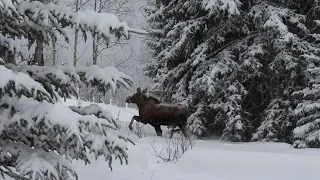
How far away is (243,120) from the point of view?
12008mm

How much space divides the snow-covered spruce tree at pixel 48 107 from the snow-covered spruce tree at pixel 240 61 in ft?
24.2

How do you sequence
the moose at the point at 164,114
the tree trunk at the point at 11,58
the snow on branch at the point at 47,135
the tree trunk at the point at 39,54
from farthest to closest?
the moose at the point at 164,114 → the tree trunk at the point at 39,54 → the tree trunk at the point at 11,58 → the snow on branch at the point at 47,135

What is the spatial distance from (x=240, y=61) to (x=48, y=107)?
9.20 metres

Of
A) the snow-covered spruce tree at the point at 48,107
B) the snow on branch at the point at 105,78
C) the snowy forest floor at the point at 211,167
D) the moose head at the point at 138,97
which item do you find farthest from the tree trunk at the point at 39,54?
the moose head at the point at 138,97

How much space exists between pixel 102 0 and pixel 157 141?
22239 millimetres

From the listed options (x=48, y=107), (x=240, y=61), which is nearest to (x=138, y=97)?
(x=240, y=61)

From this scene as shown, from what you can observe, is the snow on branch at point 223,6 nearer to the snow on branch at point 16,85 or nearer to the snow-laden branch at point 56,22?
the snow-laden branch at point 56,22

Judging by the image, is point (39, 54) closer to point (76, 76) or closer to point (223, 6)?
point (76, 76)

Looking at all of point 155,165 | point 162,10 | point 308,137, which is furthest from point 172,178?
point 162,10

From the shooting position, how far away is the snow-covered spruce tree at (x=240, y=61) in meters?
11.2

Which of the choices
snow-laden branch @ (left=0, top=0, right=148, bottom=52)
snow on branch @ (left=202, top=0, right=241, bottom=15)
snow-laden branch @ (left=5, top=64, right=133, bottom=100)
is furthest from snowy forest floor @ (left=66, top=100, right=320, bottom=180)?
snow on branch @ (left=202, top=0, right=241, bottom=15)

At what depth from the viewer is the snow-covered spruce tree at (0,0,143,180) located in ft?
11.0

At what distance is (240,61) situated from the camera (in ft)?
39.3

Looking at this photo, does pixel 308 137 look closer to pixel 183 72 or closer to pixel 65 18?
pixel 183 72
